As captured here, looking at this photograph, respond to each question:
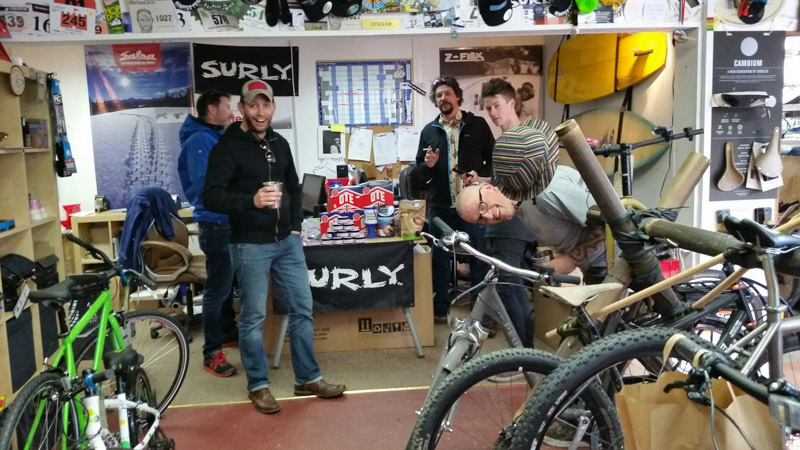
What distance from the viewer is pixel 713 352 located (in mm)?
1039

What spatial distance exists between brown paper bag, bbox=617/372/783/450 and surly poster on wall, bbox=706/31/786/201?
2.61 m

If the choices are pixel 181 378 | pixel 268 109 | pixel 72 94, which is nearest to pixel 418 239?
pixel 268 109

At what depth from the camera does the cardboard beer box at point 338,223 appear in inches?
149

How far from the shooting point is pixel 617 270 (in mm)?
1824

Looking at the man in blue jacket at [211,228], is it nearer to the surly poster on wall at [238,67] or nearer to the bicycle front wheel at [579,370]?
the surly poster on wall at [238,67]

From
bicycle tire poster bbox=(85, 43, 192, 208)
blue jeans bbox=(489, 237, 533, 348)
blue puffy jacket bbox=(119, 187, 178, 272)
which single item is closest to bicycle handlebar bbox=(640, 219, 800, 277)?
blue jeans bbox=(489, 237, 533, 348)

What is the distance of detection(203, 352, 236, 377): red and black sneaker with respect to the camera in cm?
362

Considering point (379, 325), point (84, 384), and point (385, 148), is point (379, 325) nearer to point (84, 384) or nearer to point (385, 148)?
point (84, 384)

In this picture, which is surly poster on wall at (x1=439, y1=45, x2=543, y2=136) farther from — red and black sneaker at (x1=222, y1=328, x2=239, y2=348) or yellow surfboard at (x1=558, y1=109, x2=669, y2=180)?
red and black sneaker at (x1=222, y1=328, x2=239, y2=348)

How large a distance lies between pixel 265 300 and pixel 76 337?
37.8 inches

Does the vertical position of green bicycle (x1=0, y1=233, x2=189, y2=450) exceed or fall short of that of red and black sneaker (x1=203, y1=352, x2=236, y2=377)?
it exceeds it

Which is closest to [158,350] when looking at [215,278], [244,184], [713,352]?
[215,278]

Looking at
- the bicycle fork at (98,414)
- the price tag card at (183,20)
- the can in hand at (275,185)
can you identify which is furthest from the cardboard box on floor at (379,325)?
the price tag card at (183,20)

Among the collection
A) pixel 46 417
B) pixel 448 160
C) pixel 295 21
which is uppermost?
pixel 295 21
